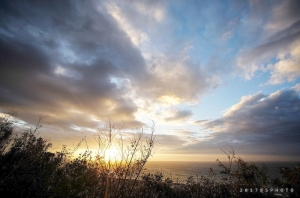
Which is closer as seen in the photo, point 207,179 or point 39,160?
point 39,160

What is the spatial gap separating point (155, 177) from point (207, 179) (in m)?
4.86

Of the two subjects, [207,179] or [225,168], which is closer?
[225,168]

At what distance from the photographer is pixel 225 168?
11258 millimetres

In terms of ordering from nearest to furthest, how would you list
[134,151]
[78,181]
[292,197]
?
[134,151] < [78,181] < [292,197]

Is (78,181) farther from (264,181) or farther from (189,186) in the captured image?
(264,181)

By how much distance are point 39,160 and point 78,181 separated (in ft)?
14.3

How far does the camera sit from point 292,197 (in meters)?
8.79

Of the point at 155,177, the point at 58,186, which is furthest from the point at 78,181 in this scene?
the point at 155,177

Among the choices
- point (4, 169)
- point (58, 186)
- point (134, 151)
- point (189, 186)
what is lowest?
point (189, 186)

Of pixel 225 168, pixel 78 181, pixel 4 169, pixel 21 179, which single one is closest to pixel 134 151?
pixel 78 181

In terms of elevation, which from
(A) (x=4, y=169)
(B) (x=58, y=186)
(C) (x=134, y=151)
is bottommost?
(B) (x=58, y=186)

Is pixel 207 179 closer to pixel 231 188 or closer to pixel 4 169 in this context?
pixel 231 188

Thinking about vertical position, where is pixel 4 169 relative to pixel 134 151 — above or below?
below

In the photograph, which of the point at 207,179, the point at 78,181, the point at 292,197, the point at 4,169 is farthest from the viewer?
the point at 207,179
